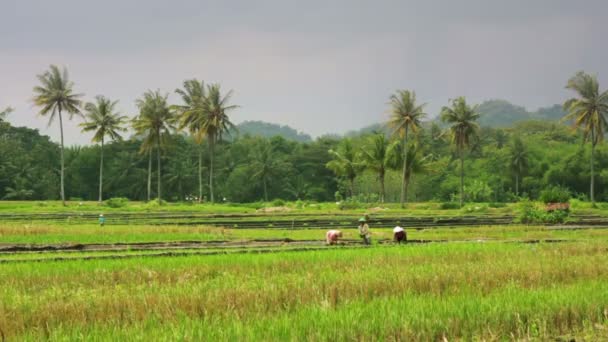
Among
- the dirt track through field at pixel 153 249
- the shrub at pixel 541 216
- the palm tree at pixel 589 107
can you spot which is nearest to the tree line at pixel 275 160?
the palm tree at pixel 589 107

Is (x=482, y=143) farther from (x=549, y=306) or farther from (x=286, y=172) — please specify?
(x=549, y=306)

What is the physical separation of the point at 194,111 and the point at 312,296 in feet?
167

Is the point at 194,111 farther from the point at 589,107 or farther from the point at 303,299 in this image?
the point at 303,299

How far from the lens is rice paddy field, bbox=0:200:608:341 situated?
6.53 meters

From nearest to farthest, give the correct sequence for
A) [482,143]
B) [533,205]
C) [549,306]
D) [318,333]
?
1. [318,333]
2. [549,306]
3. [533,205]
4. [482,143]

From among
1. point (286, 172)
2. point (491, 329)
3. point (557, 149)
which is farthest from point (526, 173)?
point (491, 329)

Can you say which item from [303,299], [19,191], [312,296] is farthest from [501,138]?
[303,299]

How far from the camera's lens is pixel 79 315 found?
761 centimetres

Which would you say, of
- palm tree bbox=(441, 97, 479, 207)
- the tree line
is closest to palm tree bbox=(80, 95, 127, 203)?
the tree line

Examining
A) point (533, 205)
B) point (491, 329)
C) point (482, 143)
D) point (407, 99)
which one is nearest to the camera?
point (491, 329)

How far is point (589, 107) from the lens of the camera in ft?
173

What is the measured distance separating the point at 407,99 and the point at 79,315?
5107 centimetres

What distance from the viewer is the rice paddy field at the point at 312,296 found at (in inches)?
257

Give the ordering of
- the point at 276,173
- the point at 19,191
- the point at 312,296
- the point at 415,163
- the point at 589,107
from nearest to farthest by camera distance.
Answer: the point at 312,296 < the point at 589,107 < the point at 415,163 < the point at 19,191 < the point at 276,173
